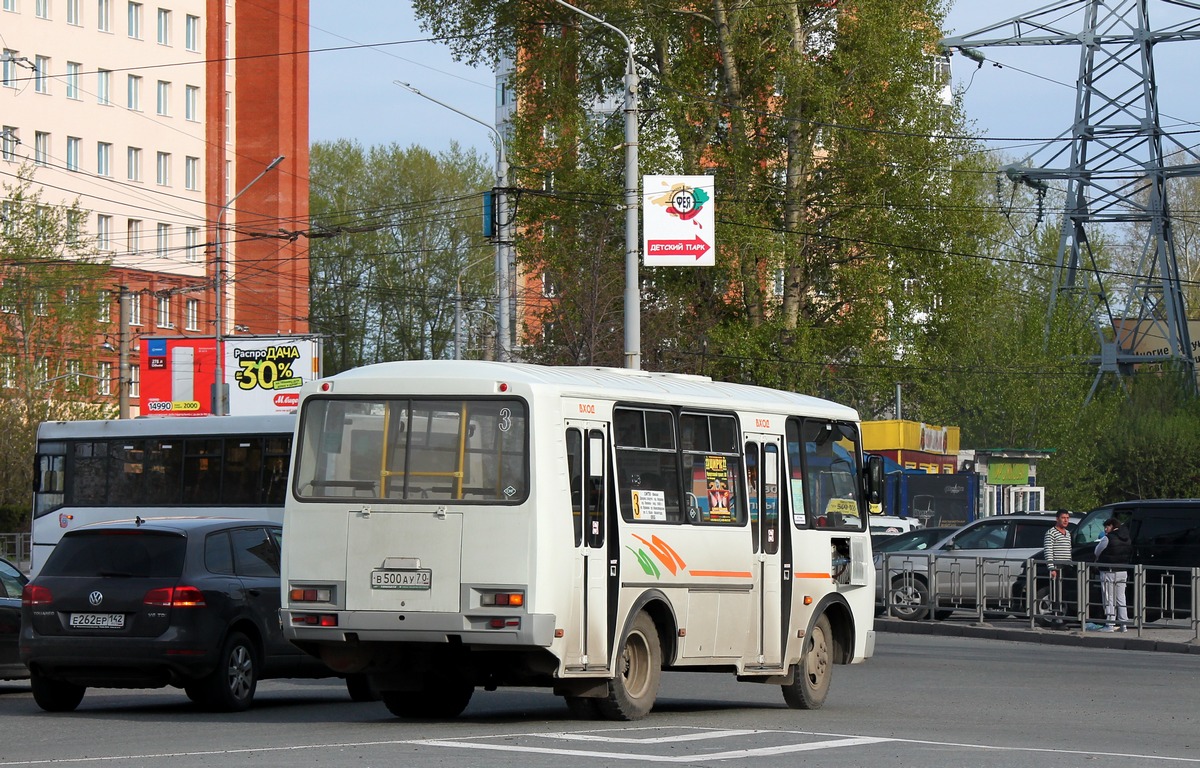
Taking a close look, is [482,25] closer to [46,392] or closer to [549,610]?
[46,392]

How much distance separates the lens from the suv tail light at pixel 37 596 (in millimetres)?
14555

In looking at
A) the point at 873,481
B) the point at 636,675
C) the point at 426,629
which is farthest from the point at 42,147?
the point at 426,629

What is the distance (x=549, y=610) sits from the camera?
13.1 metres

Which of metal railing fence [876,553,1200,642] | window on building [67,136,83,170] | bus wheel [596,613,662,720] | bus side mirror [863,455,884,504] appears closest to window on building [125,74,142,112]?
window on building [67,136,83,170]

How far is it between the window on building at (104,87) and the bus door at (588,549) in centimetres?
7125

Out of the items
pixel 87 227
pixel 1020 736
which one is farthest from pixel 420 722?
pixel 87 227

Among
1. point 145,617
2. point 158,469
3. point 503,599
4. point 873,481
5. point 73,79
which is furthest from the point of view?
point 73,79

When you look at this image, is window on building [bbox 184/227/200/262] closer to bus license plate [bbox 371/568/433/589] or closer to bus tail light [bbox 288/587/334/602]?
bus tail light [bbox 288/587/334/602]

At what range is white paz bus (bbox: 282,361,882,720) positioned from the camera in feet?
43.2

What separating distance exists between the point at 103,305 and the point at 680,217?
3813 centimetres

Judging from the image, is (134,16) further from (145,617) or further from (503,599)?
(503,599)

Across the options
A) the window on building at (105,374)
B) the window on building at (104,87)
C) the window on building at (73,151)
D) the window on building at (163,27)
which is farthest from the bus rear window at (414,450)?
the window on building at (163,27)

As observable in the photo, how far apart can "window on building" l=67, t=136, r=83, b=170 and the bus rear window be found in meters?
69.1

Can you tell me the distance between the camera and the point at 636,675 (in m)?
14.2
